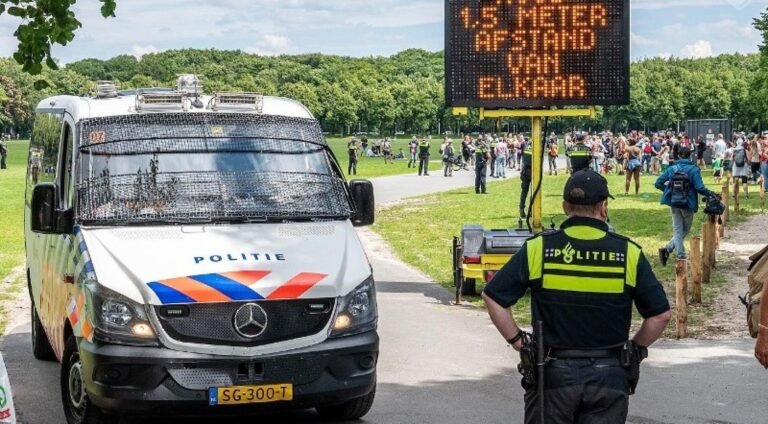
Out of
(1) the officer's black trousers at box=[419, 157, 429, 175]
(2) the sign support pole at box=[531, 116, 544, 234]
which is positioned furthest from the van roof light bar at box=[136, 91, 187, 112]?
(1) the officer's black trousers at box=[419, 157, 429, 175]

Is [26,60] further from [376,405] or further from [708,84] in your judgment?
[708,84]

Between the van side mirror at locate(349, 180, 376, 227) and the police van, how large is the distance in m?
0.01

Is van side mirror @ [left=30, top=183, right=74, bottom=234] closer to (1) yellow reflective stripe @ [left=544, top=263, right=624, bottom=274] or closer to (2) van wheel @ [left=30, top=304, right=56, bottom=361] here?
(2) van wheel @ [left=30, top=304, right=56, bottom=361]

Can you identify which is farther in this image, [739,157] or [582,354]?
[739,157]

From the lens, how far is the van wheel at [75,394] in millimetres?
7430

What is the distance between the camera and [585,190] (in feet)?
16.7

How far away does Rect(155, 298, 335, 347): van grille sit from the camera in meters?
7.00

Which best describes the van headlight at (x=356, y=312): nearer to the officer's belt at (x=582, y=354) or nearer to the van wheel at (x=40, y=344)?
the officer's belt at (x=582, y=354)

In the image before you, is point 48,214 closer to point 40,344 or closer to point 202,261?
point 202,261

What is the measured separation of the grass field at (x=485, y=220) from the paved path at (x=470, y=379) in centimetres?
152

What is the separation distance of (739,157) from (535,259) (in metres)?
28.7

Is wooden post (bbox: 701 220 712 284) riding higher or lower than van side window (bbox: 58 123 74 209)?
lower

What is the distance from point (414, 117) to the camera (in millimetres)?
163750

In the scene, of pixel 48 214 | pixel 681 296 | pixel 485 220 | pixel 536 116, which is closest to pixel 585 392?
pixel 48 214
